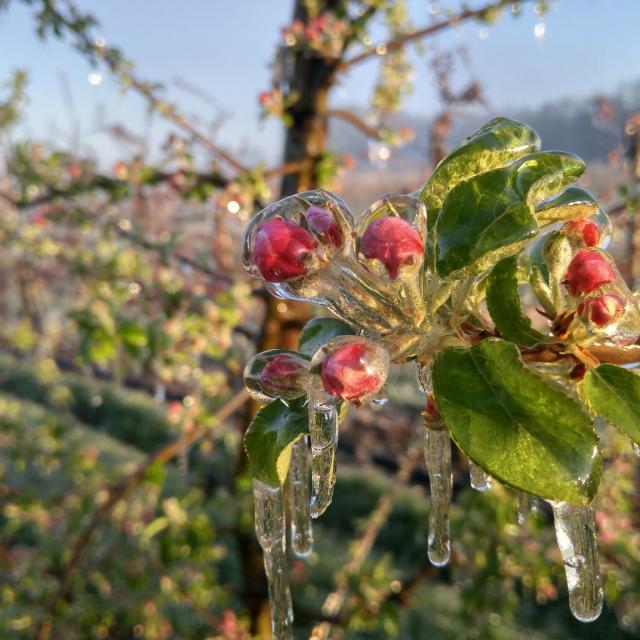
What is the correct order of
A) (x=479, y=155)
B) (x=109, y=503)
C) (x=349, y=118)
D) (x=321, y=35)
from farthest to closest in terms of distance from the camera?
(x=349, y=118) < (x=321, y=35) < (x=109, y=503) < (x=479, y=155)

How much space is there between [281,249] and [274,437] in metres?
0.15

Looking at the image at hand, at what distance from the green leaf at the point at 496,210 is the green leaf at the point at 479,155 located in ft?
0.18

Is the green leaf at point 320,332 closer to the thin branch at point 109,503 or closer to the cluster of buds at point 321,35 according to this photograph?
the thin branch at point 109,503

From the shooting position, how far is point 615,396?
1.30ft

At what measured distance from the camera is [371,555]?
15.5 feet

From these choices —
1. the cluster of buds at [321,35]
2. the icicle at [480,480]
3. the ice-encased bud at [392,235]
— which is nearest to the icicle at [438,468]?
the icicle at [480,480]

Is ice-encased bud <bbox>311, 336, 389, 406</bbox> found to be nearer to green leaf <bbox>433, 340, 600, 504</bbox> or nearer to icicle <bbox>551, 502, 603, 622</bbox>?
green leaf <bbox>433, 340, 600, 504</bbox>

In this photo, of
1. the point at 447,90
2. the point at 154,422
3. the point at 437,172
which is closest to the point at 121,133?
the point at 154,422

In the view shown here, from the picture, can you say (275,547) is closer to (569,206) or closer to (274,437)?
(274,437)

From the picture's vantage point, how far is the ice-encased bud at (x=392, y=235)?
1.22 ft

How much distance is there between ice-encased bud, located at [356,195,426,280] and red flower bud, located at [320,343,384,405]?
55 millimetres

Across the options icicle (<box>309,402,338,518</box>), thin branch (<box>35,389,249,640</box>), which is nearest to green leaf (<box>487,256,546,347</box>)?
icicle (<box>309,402,338,518</box>)

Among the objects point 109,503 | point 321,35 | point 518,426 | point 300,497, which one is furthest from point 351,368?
point 321,35

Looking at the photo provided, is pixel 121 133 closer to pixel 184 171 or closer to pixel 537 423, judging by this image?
pixel 184 171
